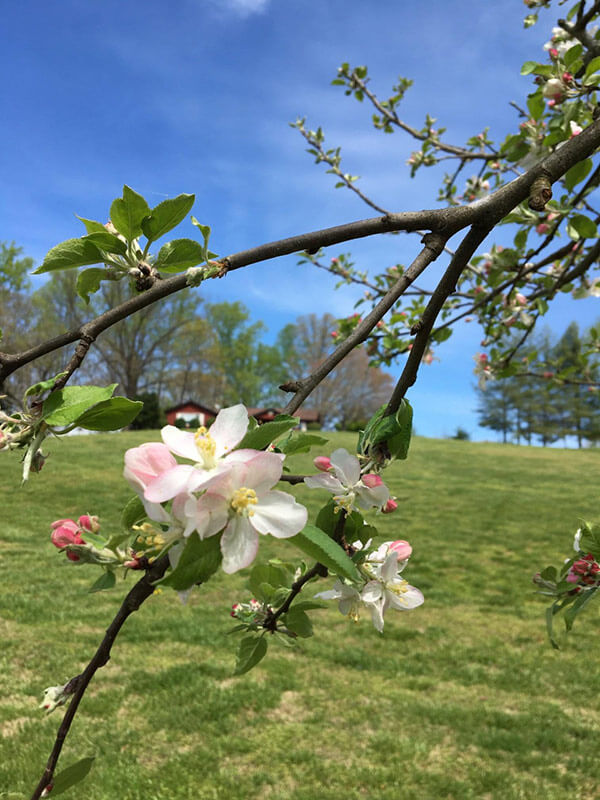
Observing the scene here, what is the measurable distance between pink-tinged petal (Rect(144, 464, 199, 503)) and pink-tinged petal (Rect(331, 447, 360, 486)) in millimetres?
310

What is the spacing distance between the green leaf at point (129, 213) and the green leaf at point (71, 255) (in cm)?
5

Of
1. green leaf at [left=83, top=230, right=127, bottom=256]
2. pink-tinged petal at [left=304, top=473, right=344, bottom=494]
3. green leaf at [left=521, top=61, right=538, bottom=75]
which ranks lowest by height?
pink-tinged petal at [left=304, top=473, right=344, bottom=494]

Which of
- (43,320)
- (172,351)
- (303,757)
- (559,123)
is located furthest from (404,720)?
(172,351)

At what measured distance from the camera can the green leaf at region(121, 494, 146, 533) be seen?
29.3 inches

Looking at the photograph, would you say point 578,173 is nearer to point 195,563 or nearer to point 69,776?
point 195,563

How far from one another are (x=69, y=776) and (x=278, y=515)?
1.85ft

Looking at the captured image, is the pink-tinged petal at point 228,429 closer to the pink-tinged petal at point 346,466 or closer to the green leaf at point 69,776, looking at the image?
the pink-tinged petal at point 346,466

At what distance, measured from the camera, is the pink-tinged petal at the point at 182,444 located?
0.67m

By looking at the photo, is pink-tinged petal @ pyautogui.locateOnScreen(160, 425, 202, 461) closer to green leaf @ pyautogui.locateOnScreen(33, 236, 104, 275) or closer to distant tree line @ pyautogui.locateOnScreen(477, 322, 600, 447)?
green leaf @ pyautogui.locateOnScreen(33, 236, 104, 275)

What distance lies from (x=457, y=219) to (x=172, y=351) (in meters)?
35.5

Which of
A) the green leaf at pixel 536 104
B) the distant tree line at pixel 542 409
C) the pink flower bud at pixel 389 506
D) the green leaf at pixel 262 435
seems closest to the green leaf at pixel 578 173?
the green leaf at pixel 536 104

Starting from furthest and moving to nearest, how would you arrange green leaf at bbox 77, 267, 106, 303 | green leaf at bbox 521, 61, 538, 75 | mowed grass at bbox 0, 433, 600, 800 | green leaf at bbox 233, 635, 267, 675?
1. mowed grass at bbox 0, 433, 600, 800
2. green leaf at bbox 521, 61, 538, 75
3. green leaf at bbox 233, 635, 267, 675
4. green leaf at bbox 77, 267, 106, 303

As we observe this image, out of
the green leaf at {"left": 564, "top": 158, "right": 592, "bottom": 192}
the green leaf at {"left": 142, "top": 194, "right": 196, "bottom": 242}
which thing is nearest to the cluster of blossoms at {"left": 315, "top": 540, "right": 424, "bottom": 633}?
the green leaf at {"left": 142, "top": 194, "right": 196, "bottom": 242}


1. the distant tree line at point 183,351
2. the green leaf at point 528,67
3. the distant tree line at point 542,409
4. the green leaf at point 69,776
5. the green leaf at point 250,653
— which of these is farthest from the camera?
the distant tree line at point 542,409
